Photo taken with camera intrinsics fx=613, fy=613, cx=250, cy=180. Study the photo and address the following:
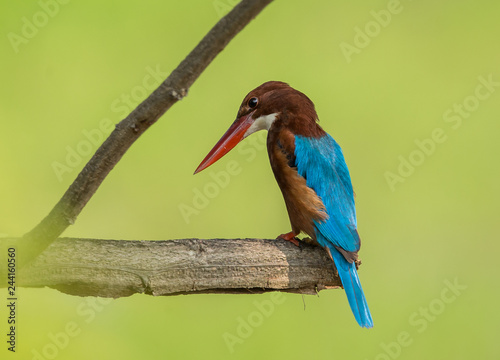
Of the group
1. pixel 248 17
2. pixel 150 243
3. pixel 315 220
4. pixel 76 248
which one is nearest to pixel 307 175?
pixel 315 220

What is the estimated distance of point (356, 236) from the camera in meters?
1.85

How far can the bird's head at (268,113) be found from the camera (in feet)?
6.50

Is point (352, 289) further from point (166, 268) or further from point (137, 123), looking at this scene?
point (137, 123)

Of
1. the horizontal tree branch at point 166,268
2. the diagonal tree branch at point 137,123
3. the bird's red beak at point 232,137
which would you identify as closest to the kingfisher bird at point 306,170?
the bird's red beak at point 232,137

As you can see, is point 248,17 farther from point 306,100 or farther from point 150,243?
point 306,100

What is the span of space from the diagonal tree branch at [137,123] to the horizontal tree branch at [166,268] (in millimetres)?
126

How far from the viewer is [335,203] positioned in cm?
192

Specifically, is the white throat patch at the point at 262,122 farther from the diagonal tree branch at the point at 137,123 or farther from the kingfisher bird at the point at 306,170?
the diagonal tree branch at the point at 137,123

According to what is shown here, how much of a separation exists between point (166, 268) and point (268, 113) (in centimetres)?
65

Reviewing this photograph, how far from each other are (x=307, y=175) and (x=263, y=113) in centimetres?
25

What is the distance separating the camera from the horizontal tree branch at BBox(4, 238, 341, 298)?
60.7 inches

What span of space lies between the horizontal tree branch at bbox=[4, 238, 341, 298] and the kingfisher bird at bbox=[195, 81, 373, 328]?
A: 0.13m

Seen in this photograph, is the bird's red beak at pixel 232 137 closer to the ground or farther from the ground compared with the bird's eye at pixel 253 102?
closer to the ground

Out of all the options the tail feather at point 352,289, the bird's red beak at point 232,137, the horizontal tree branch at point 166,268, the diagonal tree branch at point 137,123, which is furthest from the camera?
the bird's red beak at point 232,137
